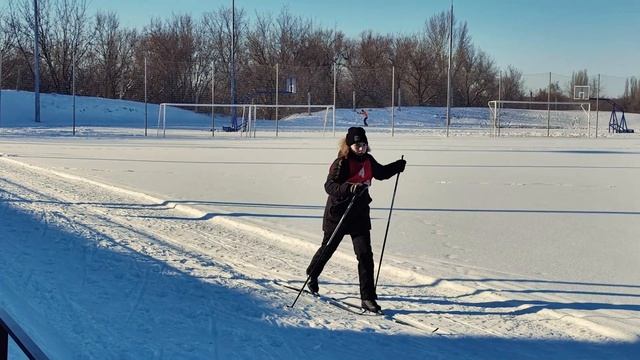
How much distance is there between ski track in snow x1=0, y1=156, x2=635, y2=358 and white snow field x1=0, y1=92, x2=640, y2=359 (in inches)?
0.9

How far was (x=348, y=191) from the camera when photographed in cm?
569

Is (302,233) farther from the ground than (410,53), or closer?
closer

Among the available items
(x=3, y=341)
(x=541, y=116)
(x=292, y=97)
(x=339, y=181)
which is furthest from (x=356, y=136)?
(x=541, y=116)

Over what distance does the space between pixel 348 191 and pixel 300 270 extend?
1650 mm

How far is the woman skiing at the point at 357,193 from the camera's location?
5656mm

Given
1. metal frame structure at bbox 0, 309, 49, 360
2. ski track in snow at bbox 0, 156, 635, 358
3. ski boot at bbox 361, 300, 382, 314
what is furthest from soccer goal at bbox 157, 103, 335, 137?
metal frame structure at bbox 0, 309, 49, 360

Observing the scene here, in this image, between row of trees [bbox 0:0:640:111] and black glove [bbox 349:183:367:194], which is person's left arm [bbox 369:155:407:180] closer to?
black glove [bbox 349:183:367:194]

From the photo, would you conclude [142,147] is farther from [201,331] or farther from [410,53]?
[410,53]

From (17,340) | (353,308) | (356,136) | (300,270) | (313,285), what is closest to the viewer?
(17,340)

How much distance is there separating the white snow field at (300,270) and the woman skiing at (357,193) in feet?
1.19

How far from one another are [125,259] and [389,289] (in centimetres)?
275

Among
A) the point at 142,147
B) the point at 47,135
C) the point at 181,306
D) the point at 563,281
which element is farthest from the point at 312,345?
the point at 47,135

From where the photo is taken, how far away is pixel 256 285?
6.40 m

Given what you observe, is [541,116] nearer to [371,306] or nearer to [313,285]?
[313,285]
